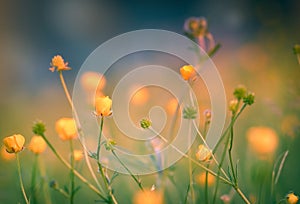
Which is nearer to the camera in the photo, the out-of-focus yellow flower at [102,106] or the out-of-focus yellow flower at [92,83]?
the out-of-focus yellow flower at [102,106]

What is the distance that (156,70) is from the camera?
2869 mm

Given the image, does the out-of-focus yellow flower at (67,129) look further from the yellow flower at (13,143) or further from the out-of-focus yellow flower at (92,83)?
the out-of-focus yellow flower at (92,83)

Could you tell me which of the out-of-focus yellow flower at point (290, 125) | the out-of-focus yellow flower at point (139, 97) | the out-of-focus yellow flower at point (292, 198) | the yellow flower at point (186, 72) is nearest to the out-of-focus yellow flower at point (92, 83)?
the out-of-focus yellow flower at point (139, 97)

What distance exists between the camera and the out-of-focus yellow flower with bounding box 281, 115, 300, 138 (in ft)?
5.27

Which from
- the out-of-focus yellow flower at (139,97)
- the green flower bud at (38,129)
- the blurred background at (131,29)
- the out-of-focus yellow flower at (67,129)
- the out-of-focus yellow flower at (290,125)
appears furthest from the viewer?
the out-of-focus yellow flower at (139,97)

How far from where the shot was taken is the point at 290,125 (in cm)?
181

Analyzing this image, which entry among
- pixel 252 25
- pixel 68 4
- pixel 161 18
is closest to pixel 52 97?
pixel 252 25

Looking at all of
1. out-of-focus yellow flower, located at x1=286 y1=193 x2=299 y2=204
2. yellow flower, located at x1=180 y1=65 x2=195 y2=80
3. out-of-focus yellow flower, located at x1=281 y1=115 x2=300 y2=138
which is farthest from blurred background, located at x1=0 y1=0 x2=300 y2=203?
yellow flower, located at x1=180 y1=65 x2=195 y2=80

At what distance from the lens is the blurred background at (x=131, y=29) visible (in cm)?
188

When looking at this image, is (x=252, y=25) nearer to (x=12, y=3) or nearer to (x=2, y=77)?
(x=2, y=77)

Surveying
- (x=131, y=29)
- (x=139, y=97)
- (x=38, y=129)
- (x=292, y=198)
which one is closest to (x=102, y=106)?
(x=38, y=129)

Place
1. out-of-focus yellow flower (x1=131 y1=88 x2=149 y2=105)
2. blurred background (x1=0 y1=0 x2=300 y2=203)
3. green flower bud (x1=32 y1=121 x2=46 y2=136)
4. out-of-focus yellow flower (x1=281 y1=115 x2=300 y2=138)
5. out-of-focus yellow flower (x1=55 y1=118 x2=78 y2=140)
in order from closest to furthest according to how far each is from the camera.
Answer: green flower bud (x1=32 y1=121 x2=46 y2=136) < out-of-focus yellow flower (x1=55 y1=118 x2=78 y2=140) < out-of-focus yellow flower (x1=281 y1=115 x2=300 y2=138) < blurred background (x1=0 y1=0 x2=300 y2=203) < out-of-focus yellow flower (x1=131 y1=88 x2=149 y2=105)

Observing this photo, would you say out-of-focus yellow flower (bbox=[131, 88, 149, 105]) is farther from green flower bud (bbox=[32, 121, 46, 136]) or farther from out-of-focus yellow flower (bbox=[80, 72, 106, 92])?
green flower bud (bbox=[32, 121, 46, 136])

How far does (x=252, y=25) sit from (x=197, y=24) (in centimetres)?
238
